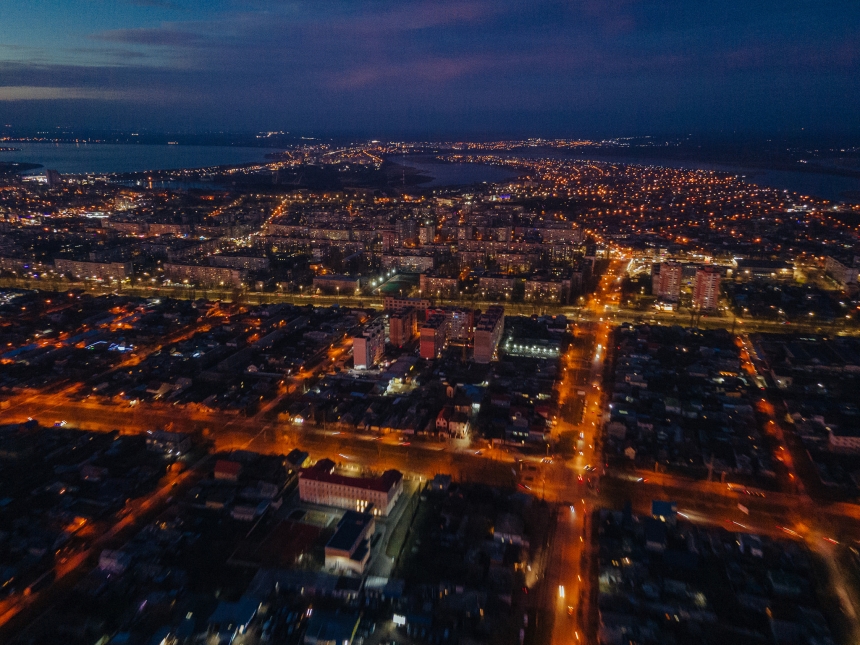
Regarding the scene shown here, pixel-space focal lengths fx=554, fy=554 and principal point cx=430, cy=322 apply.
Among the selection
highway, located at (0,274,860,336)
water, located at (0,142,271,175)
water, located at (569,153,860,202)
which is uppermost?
water, located at (569,153,860,202)

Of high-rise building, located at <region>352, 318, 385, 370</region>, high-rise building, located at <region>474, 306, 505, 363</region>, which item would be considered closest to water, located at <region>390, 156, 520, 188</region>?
high-rise building, located at <region>474, 306, 505, 363</region>

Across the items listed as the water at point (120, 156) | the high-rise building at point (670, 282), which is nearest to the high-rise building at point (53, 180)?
the water at point (120, 156)

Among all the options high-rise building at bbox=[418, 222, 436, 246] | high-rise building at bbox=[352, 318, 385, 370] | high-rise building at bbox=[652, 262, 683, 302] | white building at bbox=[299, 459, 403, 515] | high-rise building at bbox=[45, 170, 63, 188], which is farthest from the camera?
high-rise building at bbox=[45, 170, 63, 188]

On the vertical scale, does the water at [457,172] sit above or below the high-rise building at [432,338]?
below

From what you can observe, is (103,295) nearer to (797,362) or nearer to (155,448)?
(155,448)

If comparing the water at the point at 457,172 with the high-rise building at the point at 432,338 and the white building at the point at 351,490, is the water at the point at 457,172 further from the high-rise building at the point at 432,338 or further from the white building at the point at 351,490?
the white building at the point at 351,490

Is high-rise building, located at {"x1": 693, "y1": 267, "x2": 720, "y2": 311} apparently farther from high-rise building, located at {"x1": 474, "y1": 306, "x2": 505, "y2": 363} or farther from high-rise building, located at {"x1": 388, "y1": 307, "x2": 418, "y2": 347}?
high-rise building, located at {"x1": 388, "y1": 307, "x2": 418, "y2": 347}

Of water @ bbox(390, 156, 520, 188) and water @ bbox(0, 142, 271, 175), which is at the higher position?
water @ bbox(0, 142, 271, 175)
